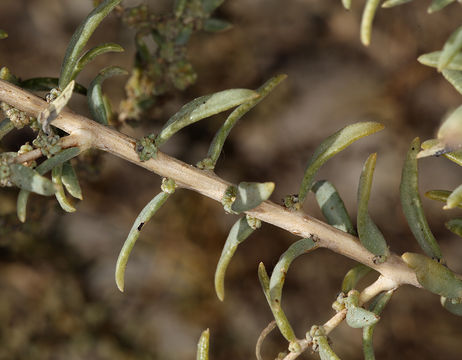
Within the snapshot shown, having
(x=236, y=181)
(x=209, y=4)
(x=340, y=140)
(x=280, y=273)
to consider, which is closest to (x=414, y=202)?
(x=340, y=140)

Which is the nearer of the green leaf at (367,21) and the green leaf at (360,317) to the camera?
the green leaf at (367,21)

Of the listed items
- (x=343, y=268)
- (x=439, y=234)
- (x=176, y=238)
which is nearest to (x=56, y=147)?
(x=176, y=238)

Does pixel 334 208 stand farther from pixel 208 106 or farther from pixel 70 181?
pixel 70 181

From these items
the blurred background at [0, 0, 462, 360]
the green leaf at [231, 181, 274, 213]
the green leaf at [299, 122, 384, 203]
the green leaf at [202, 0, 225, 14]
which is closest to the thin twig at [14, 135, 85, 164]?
the green leaf at [231, 181, 274, 213]

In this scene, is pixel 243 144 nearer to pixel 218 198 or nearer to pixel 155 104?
pixel 155 104

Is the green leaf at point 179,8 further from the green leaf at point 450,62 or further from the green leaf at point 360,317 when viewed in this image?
the green leaf at point 360,317

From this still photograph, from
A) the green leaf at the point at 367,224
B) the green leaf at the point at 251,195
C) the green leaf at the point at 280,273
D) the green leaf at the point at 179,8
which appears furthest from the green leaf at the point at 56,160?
the green leaf at the point at 179,8
